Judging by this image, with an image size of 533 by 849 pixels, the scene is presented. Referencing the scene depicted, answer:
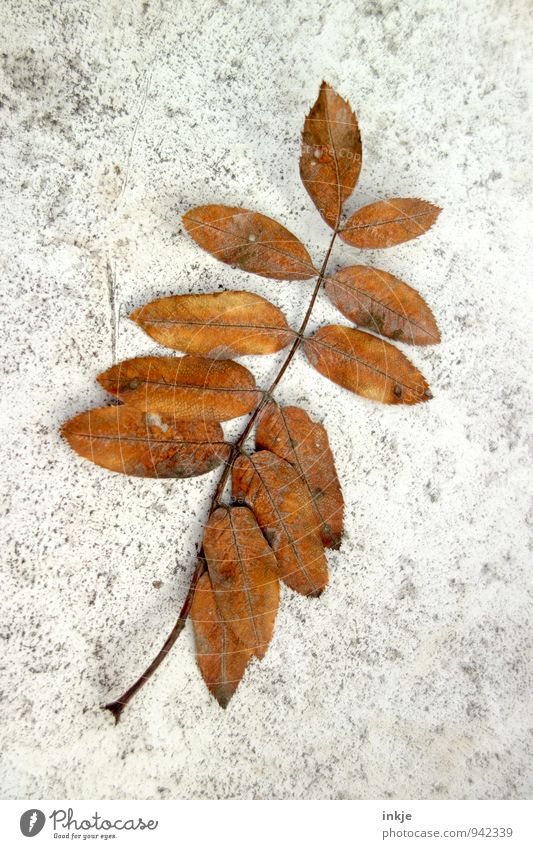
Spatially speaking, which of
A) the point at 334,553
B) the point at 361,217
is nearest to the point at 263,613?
the point at 334,553

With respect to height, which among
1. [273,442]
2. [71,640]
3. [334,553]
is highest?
[273,442]

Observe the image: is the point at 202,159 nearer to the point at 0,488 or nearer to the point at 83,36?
the point at 83,36

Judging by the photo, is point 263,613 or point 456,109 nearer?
point 263,613
